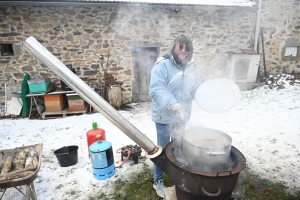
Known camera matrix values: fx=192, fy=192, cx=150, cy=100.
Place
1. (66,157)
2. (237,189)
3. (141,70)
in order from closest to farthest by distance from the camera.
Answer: (237,189), (66,157), (141,70)

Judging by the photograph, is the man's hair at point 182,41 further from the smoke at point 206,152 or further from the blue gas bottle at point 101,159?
the blue gas bottle at point 101,159

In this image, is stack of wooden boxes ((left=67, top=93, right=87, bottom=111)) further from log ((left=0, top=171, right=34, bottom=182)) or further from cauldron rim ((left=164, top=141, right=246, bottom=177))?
cauldron rim ((left=164, top=141, right=246, bottom=177))

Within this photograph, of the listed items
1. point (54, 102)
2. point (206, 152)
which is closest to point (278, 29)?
point (206, 152)

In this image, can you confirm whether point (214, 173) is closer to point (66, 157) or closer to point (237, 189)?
point (237, 189)

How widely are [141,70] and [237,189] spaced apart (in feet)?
16.6

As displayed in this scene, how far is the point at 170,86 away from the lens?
2.34 m

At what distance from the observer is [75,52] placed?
249 inches

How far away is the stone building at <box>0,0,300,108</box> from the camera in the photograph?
234 inches

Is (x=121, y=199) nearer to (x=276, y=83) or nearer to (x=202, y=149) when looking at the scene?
(x=202, y=149)

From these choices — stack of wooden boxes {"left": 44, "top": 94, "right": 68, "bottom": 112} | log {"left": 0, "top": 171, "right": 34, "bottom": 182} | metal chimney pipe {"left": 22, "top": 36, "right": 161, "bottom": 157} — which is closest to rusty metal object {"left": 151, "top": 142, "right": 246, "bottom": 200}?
metal chimney pipe {"left": 22, "top": 36, "right": 161, "bottom": 157}

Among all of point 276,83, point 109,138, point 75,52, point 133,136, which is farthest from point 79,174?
point 276,83

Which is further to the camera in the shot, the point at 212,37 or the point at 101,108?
the point at 212,37

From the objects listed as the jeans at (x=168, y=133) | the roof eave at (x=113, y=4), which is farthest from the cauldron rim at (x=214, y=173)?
the roof eave at (x=113, y=4)

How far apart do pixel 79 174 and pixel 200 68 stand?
18.6 ft
